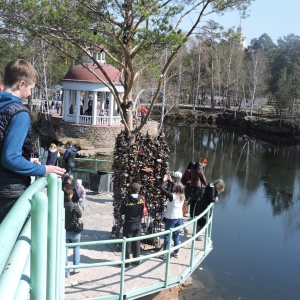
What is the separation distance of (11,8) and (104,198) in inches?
221

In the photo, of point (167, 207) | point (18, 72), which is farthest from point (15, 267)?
point (167, 207)

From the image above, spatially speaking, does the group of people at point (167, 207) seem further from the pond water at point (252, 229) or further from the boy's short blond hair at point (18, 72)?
the boy's short blond hair at point (18, 72)

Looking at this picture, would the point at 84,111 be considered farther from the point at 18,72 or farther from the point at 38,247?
the point at 38,247

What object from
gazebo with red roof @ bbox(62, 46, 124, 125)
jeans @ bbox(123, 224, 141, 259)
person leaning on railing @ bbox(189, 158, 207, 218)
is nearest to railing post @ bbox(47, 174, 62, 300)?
jeans @ bbox(123, 224, 141, 259)

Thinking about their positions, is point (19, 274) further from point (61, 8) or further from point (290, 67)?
point (290, 67)

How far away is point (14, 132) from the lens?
2.20m

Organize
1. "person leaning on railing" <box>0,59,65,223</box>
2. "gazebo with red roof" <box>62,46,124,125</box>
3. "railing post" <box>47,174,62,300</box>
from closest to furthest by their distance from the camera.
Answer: "railing post" <box>47,174,62,300</box> < "person leaning on railing" <box>0,59,65,223</box> < "gazebo with red roof" <box>62,46,124,125</box>

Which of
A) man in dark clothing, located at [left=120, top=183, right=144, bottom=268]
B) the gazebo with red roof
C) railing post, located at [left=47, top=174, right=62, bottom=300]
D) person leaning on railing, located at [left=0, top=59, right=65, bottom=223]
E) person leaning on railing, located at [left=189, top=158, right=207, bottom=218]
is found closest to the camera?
railing post, located at [left=47, top=174, right=62, bottom=300]

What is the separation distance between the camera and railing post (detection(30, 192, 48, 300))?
1229 millimetres

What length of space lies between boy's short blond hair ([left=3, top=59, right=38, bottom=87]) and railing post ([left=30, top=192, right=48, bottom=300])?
121cm

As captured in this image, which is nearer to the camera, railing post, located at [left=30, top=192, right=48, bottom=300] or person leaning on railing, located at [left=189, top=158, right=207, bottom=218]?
railing post, located at [left=30, top=192, right=48, bottom=300]

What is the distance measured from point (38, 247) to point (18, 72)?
1.29 meters

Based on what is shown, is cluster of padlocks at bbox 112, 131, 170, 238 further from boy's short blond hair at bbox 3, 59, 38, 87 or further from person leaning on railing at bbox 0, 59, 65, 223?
boy's short blond hair at bbox 3, 59, 38, 87

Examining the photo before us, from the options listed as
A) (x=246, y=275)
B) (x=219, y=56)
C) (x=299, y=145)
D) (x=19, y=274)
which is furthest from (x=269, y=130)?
(x=19, y=274)
